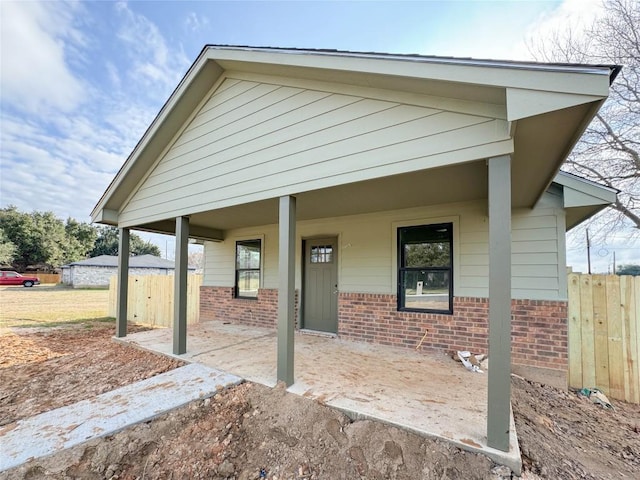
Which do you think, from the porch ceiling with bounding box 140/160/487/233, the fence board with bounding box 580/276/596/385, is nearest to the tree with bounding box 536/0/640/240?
the fence board with bounding box 580/276/596/385

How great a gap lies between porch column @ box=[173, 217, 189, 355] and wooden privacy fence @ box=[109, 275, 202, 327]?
349 centimetres

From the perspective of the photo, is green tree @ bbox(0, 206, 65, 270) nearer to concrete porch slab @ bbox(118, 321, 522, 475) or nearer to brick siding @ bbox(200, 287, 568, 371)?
concrete porch slab @ bbox(118, 321, 522, 475)

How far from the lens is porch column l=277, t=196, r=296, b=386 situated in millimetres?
3412

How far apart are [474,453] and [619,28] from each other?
11111 mm

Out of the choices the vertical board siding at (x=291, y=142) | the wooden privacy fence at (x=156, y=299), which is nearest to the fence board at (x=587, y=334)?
the vertical board siding at (x=291, y=142)

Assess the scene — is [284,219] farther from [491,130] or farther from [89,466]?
[89,466]

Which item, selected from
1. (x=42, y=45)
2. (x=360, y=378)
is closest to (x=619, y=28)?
(x=360, y=378)

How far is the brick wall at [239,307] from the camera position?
23.0ft

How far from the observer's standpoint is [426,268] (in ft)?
16.7

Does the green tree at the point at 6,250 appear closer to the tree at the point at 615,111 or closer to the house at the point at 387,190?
the house at the point at 387,190

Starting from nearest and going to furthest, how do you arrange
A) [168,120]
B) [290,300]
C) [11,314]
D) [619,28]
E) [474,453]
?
1. [474,453]
2. [290,300]
3. [168,120]
4. [619,28]
5. [11,314]

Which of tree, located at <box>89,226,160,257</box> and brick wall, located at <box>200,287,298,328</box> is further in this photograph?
tree, located at <box>89,226,160,257</box>

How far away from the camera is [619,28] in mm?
7477

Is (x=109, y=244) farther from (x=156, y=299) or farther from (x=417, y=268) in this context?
(x=417, y=268)
